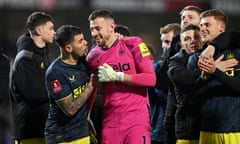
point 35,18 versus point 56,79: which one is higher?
point 35,18

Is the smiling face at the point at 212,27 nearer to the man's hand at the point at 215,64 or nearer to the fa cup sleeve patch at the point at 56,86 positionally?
the man's hand at the point at 215,64

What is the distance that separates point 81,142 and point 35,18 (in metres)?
1.49

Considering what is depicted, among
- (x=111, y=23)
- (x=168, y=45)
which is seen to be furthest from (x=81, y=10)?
(x=111, y=23)

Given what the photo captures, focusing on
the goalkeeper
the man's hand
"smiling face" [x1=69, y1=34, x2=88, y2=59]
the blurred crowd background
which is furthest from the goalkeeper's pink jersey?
the blurred crowd background

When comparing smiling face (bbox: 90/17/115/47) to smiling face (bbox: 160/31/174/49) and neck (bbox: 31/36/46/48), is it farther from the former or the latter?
smiling face (bbox: 160/31/174/49)

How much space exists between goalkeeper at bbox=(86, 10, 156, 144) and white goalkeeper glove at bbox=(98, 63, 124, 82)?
0.10ft

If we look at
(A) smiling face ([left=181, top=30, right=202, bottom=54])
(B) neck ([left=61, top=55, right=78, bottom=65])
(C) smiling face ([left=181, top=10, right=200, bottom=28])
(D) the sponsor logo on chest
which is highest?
(C) smiling face ([left=181, top=10, right=200, bottom=28])

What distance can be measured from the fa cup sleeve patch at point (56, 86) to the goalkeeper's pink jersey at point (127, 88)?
1.23 feet

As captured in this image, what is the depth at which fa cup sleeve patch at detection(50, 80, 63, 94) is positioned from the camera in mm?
5398

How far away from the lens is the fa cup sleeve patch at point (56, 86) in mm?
5398

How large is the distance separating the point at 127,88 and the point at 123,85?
4cm

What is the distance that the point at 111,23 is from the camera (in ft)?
18.2

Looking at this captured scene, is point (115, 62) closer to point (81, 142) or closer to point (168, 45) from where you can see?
point (81, 142)

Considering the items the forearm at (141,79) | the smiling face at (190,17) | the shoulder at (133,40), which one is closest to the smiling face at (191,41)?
the smiling face at (190,17)
